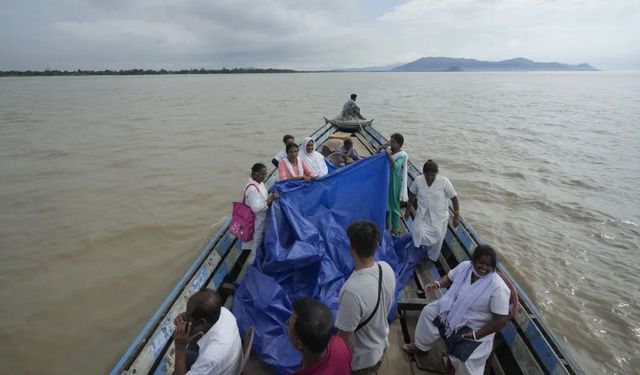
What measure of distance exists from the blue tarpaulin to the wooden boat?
28 centimetres

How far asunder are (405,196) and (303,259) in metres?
2.23

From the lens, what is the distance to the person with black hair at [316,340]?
1.81 m

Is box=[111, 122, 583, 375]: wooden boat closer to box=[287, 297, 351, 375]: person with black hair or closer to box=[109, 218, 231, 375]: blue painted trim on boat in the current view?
box=[109, 218, 231, 375]: blue painted trim on boat

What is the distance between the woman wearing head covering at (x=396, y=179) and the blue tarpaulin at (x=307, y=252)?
0.54 feet

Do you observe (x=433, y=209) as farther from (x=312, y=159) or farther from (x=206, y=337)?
(x=206, y=337)

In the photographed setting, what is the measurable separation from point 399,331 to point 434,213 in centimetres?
169

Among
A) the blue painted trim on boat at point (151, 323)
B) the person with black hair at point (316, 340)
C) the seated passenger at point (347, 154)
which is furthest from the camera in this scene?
the seated passenger at point (347, 154)

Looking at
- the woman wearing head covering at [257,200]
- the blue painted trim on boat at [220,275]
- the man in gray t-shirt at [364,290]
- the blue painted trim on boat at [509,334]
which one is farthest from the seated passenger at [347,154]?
the man in gray t-shirt at [364,290]

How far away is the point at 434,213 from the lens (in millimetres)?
4691

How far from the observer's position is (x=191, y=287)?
12.0 ft

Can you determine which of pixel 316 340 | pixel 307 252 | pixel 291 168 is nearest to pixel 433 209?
pixel 307 252

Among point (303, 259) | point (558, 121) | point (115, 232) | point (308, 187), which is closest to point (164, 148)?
point (115, 232)

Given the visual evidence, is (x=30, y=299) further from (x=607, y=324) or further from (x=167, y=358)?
(x=607, y=324)

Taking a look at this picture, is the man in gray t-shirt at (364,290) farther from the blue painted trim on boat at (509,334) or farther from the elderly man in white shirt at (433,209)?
the elderly man in white shirt at (433,209)
